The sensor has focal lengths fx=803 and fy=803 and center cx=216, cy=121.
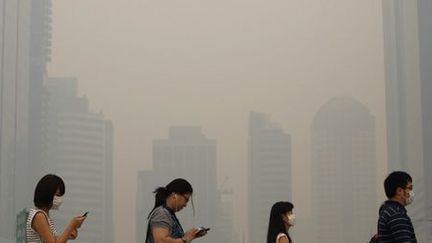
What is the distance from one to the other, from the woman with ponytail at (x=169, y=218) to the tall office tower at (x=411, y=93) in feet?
9.21

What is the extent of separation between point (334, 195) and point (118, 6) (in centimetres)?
238

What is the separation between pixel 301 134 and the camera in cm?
664

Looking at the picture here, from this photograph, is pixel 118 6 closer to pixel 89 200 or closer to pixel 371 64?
pixel 89 200

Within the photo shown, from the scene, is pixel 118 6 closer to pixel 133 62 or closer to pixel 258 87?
pixel 133 62

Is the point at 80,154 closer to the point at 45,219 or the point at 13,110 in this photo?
the point at 13,110

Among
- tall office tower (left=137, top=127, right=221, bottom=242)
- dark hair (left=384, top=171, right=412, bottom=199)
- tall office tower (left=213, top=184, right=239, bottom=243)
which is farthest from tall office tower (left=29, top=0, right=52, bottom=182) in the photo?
dark hair (left=384, top=171, right=412, bottom=199)

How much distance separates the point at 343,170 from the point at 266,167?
2.10 feet

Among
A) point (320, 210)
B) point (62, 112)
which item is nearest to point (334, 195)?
point (320, 210)

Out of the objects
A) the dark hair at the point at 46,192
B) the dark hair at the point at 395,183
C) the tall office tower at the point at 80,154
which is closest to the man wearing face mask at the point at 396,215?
the dark hair at the point at 395,183

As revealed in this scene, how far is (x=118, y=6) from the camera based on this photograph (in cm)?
668

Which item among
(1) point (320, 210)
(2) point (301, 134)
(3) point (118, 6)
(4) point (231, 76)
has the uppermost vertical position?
(3) point (118, 6)

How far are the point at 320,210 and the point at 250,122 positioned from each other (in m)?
0.93

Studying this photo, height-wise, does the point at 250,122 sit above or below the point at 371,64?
below

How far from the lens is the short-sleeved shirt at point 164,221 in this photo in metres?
4.18
